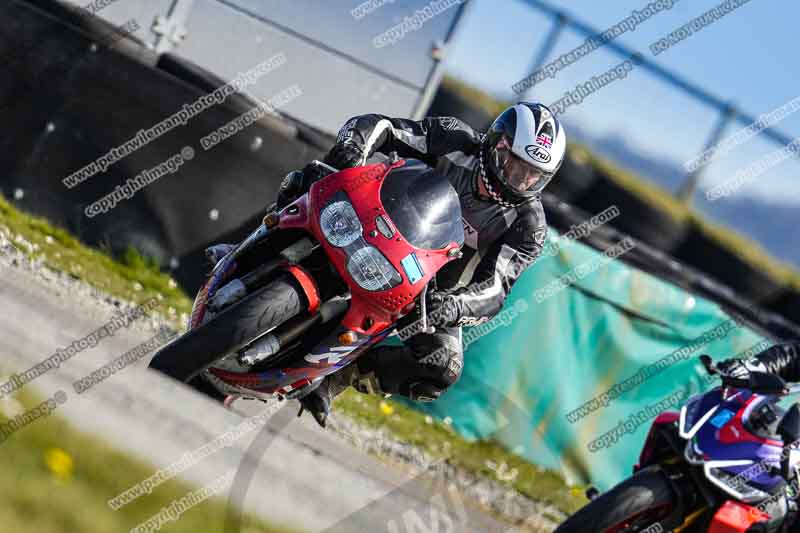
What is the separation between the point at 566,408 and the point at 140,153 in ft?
13.1

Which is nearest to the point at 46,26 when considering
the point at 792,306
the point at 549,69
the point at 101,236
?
the point at 101,236

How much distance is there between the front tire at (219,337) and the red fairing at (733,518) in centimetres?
297

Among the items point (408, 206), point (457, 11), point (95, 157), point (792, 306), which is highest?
point (408, 206)

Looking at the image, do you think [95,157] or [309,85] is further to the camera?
[309,85]

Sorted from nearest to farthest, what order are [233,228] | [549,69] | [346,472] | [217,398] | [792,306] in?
[217,398]
[346,472]
[233,228]
[549,69]
[792,306]

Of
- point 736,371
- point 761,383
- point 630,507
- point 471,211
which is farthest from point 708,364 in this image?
point 471,211

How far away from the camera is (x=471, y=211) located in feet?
20.5

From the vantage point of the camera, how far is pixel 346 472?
685cm

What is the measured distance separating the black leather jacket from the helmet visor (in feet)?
0.79

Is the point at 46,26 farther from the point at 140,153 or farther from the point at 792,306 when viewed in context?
the point at 792,306

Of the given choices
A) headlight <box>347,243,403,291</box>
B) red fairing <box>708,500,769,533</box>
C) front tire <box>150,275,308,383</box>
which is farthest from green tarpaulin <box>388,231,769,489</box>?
front tire <box>150,275,308,383</box>

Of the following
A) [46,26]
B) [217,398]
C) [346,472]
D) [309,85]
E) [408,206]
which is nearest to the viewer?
[408,206]

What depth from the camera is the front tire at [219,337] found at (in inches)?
196

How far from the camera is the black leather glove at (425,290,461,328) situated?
555cm
